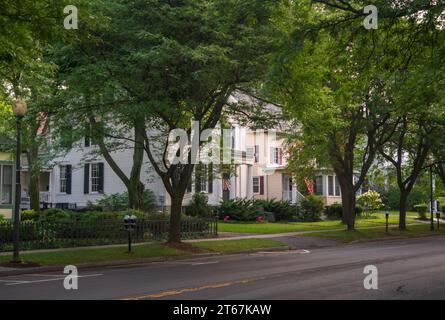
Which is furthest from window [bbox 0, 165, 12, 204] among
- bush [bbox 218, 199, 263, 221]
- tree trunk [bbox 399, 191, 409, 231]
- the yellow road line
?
tree trunk [bbox 399, 191, 409, 231]

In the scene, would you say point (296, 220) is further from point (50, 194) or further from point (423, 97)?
point (423, 97)

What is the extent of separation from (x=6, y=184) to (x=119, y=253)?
9.83 meters

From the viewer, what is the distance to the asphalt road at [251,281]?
10.7 metres

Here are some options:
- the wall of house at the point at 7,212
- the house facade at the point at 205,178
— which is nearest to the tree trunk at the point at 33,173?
the house facade at the point at 205,178

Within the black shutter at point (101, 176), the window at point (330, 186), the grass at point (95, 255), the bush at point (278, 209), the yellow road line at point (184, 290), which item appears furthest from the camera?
the window at point (330, 186)

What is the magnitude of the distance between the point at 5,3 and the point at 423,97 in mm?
10752

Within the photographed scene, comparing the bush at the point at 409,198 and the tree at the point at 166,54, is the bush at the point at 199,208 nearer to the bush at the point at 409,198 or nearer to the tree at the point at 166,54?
the tree at the point at 166,54

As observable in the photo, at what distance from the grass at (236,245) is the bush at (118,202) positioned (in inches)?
437

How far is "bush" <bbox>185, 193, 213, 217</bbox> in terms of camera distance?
35.7 meters

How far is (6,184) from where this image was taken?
26.5 m

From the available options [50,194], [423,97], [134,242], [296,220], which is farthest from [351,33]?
[50,194]

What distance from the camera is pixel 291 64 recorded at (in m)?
14.0

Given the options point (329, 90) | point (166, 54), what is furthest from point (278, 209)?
point (166, 54)
